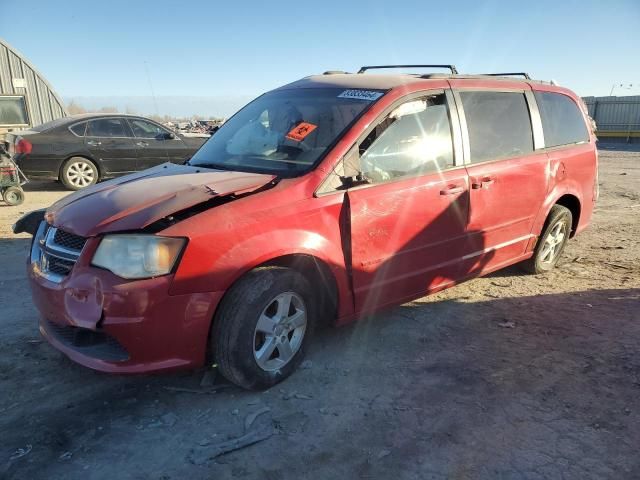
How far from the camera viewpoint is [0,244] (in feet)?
20.1

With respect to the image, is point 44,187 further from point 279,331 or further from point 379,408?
point 379,408

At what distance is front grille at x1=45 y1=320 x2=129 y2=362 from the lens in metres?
2.65

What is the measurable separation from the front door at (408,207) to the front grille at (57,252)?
5.29 ft

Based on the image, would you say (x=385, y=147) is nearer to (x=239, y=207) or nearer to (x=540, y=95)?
(x=239, y=207)

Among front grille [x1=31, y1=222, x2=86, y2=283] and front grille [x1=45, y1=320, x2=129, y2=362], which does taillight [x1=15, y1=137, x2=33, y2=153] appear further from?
front grille [x1=45, y1=320, x2=129, y2=362]

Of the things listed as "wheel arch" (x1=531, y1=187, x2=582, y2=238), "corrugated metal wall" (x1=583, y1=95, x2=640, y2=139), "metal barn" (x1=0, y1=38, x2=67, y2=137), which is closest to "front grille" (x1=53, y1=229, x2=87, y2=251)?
"wheel arch" (x1=531, y1=187, x2=582, y2=238)

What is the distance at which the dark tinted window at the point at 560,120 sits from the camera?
15.6 ft

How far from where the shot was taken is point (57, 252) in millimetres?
2857

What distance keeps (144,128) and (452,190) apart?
8738 mm

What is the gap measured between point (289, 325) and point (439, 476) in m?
1.19

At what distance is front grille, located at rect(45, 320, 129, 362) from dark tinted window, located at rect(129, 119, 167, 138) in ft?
27.8

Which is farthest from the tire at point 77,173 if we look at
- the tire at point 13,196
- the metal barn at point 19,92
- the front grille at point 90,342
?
the metal barn at point 19,92

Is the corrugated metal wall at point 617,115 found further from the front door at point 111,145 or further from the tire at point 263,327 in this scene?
the tire at point 263,327

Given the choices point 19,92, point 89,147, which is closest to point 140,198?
point 89,147
